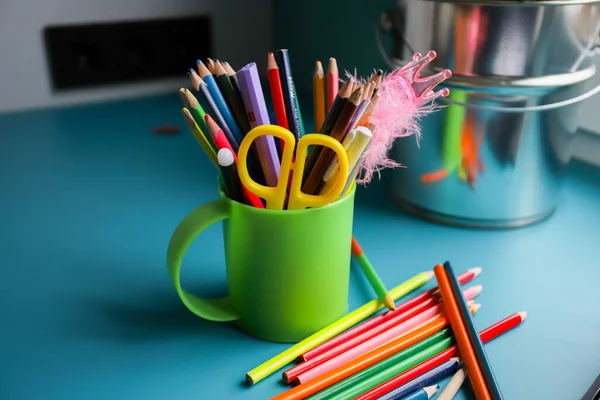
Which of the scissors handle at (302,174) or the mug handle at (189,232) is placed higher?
the scissors handle at (302,174)

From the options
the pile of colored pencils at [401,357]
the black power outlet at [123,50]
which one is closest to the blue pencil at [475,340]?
the pile of colored pencils at [401,357]

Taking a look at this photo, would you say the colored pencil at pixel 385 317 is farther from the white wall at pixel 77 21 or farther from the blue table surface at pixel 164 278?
the white wall at pixel 77 21

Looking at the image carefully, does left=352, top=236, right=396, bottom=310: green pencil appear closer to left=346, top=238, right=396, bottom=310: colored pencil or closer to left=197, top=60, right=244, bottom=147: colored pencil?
left=346, top=238, right=396, bottom=310: colored pencil

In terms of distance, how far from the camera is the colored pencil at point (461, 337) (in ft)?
1.13

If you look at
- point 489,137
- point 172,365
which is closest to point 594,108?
point 489,137

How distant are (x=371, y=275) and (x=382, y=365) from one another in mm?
99

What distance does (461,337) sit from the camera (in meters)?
0.37

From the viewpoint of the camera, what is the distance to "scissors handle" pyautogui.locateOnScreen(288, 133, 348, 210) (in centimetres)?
33

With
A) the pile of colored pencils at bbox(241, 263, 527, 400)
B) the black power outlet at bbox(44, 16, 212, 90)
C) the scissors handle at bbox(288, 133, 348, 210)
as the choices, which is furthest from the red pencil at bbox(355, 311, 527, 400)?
the black power outlet at bbox(44, 16, 212, 90)

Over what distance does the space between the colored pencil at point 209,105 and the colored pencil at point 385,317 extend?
14 cm

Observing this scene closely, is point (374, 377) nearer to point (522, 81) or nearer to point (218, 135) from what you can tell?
point (218, 135)

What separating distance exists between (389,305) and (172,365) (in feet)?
0.50

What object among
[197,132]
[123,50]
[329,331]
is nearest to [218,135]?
[197,132]

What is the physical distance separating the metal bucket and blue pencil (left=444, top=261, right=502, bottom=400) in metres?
0.11
